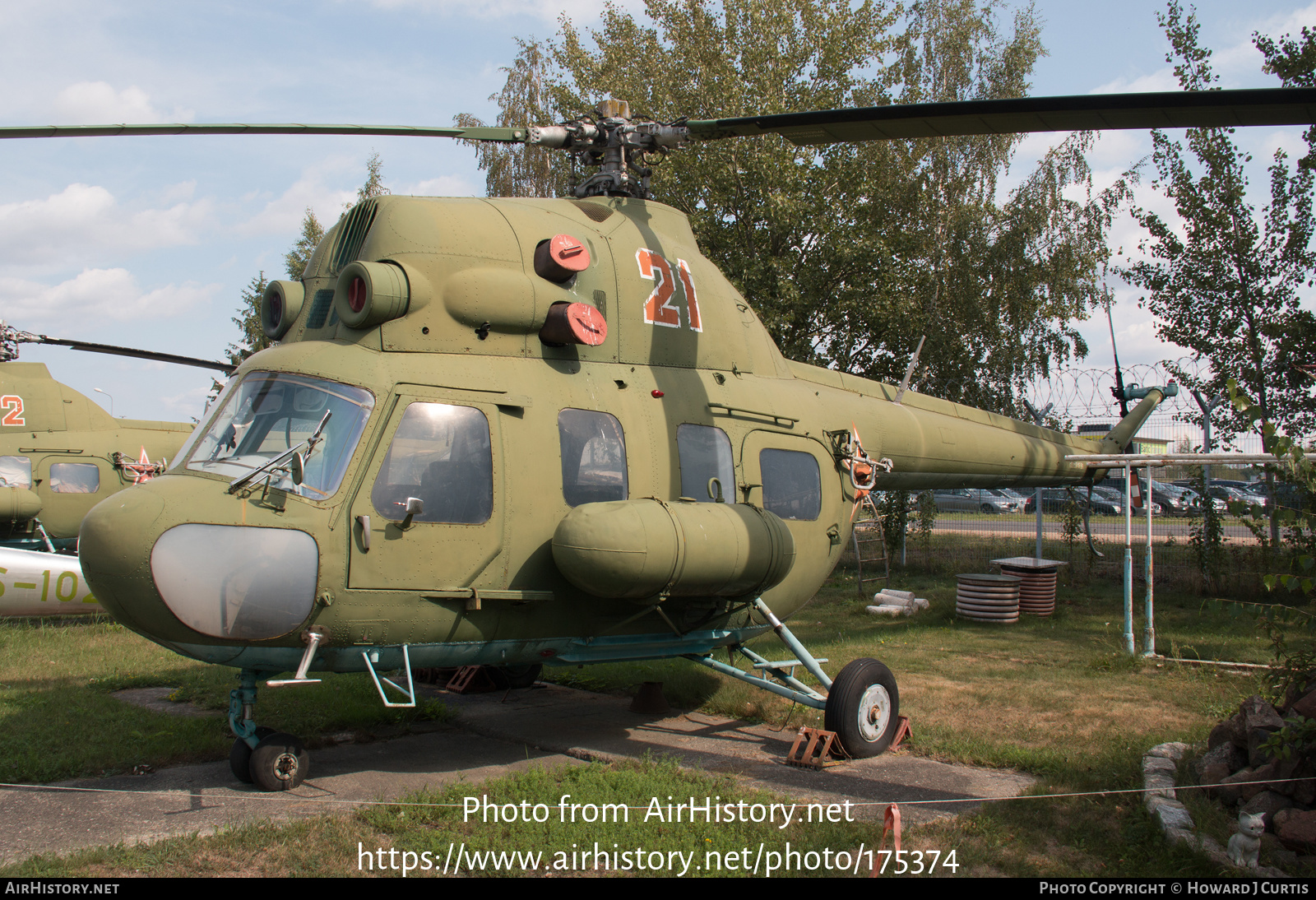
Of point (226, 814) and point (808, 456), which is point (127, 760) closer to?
point (226, 814)

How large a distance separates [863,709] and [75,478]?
14.1 m

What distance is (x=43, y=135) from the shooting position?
18.9 ft

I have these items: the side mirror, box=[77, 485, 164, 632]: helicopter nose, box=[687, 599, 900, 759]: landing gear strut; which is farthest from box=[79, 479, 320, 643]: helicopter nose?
box=[687, 599, 900, 759]: landing gear strut

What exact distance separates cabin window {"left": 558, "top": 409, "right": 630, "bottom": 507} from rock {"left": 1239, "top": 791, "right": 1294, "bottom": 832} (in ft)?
13.5

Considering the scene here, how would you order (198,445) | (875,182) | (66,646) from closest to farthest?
(198,445)
(66,646)
(875,182)

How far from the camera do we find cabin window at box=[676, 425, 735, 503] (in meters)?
7.06

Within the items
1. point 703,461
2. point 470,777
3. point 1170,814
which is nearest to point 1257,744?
point 1170,814

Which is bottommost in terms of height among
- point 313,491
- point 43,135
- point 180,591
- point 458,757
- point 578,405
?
point 458,757

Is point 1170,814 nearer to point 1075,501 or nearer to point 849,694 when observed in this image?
point 849,694

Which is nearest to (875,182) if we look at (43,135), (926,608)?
(926,608)

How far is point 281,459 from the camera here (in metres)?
5.40

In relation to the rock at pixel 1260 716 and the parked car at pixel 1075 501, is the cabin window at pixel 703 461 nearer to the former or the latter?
the rock at pixel 1260 716

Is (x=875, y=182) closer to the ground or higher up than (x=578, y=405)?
higher up

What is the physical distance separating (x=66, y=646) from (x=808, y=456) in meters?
9.38
